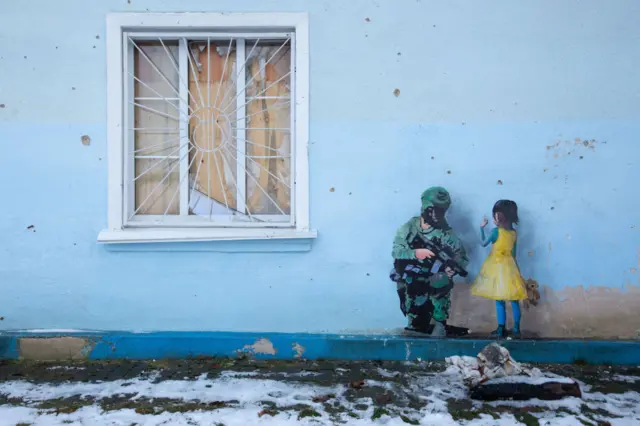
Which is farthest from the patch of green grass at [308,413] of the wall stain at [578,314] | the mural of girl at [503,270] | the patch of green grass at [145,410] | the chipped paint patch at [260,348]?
the mural of girl at [503,270]

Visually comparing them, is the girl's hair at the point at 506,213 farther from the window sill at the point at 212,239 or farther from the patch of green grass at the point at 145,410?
the patch of green grass at the point at 145,410

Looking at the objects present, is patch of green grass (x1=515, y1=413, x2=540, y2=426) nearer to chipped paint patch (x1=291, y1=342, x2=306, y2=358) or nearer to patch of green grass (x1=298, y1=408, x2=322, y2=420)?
patch of green grass (x1=298, y1=408, x2=322, y2=420)

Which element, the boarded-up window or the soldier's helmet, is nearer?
the soldier's helmet

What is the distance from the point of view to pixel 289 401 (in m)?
3.09

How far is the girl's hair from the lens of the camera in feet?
12.5

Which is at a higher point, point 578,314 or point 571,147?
point 571,147

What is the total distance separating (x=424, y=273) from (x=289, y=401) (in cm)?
138

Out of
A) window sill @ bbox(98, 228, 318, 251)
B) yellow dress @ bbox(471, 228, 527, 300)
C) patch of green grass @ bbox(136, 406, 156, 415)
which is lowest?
patch of green grass @ bbox(136, 406, 156, 415)

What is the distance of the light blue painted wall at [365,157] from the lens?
12.4 ft

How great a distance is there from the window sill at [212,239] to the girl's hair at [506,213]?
1328 mm

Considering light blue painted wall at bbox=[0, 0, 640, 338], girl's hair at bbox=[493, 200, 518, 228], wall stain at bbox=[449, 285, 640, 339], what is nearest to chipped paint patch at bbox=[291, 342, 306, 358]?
light blue painted wall at bbox=[0, 0, 640, 338]

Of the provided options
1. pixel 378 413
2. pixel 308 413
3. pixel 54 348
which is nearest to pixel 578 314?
pixel 378 413

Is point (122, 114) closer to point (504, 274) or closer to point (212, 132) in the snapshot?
point (212, 132)

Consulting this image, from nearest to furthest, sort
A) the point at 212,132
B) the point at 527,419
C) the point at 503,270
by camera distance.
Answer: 1. the point at 527,419
2. the point at 503,270
3. the point at 212,132
